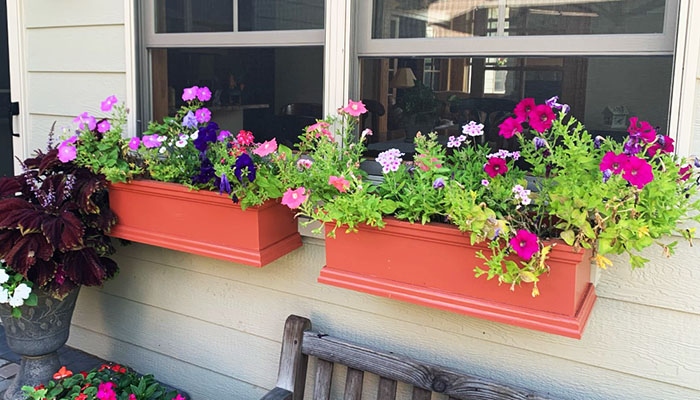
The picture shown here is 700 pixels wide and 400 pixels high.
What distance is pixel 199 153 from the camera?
6.52 feet

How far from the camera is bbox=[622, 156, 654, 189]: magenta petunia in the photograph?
4.17 feet

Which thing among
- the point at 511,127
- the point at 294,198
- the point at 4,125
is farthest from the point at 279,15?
the point at 4,125

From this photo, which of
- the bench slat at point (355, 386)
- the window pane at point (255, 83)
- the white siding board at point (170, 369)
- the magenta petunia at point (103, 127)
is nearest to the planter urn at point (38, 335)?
the white siding board at point (170, 369)

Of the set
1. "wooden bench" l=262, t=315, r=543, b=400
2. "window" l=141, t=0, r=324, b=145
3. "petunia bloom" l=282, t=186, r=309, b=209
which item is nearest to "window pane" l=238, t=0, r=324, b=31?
"window" l=141, t=0, r=324, b=145

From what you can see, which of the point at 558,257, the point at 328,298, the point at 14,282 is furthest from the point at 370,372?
the point at 14,282

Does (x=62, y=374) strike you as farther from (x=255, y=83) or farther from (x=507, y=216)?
(x=507, y=216)

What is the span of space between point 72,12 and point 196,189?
1.15m

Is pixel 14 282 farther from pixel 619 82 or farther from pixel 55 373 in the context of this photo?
pixel 619 82

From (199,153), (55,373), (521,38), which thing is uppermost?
(521,38)

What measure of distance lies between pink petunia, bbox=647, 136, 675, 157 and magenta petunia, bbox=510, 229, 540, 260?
1.18 ft

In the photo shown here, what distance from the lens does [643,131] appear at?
1.42 metres

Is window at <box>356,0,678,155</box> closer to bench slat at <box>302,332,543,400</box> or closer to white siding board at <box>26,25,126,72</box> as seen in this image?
bench slat at <box>302,332,543,400</box>

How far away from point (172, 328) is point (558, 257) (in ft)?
5.41

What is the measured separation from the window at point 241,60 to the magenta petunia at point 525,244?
0.89 m
